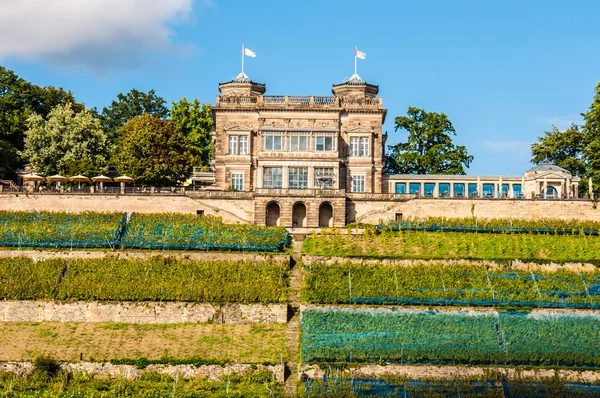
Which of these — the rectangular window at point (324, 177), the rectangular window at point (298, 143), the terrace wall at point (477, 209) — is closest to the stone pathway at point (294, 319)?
the terrace wall at point (477, 209)

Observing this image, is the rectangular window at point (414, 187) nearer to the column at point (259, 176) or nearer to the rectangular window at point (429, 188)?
the rectangular window at point (429, 188)

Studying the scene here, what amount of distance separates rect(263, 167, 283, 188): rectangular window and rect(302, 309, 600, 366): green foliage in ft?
76.9

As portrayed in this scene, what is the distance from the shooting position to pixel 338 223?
6119cm

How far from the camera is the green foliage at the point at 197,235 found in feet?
173

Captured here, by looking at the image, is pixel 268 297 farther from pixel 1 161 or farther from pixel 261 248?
pixel 1 161

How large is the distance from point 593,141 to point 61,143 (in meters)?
45.7

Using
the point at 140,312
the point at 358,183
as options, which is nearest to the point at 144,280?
the point at 140,312

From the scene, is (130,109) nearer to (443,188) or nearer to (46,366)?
(443,188)

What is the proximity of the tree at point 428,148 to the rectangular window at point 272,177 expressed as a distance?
15.2 metres

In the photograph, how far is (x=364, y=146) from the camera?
6750 cm

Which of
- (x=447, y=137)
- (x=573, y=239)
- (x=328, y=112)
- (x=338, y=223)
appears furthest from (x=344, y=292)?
(x=447, y=137)

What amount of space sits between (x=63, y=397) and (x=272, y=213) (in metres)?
31.4

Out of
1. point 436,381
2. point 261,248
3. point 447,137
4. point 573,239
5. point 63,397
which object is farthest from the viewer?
point 447,137

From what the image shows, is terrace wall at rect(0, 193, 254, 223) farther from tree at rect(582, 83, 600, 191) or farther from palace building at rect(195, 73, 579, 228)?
tree at rect(582, 83, 600, 191)
